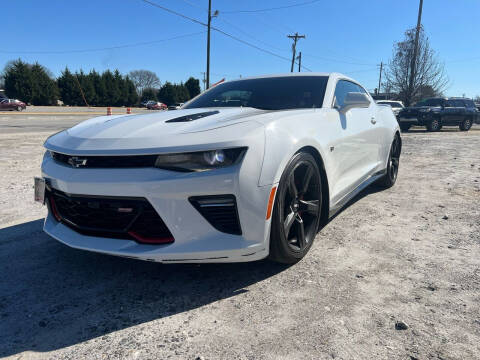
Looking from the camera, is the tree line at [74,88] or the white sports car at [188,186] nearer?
the white sports car at [188,186]

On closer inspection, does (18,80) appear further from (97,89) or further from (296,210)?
(296,210)

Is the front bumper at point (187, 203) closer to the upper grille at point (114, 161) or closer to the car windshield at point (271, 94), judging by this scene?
the upper grille at point (114, 161)

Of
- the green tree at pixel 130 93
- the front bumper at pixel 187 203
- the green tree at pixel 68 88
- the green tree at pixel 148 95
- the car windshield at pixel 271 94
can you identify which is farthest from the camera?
the green tree at pixel 148 95

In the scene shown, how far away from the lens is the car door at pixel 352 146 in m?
2.92

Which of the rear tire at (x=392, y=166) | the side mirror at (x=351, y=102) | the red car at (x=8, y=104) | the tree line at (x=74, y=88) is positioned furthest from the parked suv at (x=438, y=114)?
the tree line at (x=74, y=88)

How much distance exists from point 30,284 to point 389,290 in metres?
2.18

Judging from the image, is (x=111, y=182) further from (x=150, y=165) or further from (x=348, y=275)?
(x=348, y=275)

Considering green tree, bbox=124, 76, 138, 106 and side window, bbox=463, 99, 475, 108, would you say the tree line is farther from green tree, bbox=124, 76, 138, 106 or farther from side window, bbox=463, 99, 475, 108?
side window, bbox=463, 99, 475, 108

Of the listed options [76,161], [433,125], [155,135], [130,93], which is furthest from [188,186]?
[130,93]

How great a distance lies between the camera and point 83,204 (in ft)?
6.66

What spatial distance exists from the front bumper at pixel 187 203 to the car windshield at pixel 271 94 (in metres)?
1.33

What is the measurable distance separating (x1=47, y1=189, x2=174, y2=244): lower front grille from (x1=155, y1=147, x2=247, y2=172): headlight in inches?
9.2

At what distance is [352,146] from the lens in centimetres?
318

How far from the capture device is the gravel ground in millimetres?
1598
